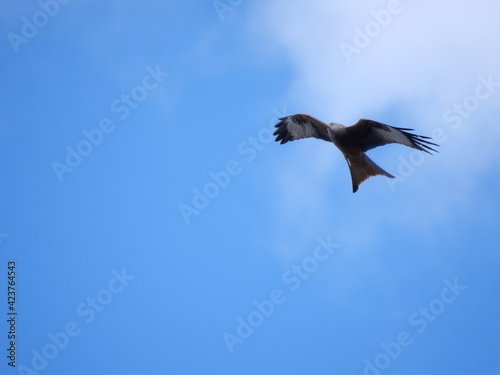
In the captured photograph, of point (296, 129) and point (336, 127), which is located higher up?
point (296, 129)

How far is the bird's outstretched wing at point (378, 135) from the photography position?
11.9 m

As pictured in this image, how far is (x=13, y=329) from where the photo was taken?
1388 cm

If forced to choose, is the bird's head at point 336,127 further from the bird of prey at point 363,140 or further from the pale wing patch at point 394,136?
the pale wing patch at point 394,136

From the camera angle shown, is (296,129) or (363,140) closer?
(363,140)

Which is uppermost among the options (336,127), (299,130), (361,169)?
(299,130)

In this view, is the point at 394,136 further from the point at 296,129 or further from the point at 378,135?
the point at 296,129

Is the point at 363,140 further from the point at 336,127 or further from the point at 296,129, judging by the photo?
the point at 296,129

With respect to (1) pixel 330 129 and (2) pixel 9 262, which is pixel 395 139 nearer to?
(1) pixel 330 129

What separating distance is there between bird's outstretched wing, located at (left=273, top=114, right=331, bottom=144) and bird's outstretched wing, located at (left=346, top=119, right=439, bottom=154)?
1.21 meters

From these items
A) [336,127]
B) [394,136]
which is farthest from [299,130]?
[394,136]

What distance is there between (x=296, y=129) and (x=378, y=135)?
2.08 meters

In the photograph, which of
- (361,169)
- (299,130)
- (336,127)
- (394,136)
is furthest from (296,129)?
(394,136)

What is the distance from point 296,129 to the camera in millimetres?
13414

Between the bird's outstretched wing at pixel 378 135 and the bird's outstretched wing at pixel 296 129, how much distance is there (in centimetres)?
121
